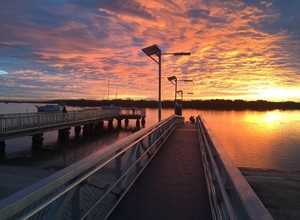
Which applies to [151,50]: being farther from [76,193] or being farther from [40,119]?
[76,193]

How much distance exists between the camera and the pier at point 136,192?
2730 millimetres

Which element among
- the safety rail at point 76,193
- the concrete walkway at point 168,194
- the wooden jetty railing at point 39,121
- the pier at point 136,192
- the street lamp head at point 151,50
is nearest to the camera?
the safety rail at point 76,193

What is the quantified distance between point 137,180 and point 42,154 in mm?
19981

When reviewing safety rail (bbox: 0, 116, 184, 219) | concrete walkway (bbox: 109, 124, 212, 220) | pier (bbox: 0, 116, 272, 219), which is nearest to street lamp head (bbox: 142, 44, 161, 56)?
pier (bbox: 0, 116, 272, 219)

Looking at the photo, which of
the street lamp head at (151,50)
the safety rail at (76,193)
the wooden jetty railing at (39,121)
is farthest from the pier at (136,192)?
the wooden jetty railing at (39,121)

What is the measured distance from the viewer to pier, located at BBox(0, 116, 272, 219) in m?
2.73

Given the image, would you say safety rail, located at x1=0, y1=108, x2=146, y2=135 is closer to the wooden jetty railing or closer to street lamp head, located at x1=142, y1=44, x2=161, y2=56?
the wooden jetty railing

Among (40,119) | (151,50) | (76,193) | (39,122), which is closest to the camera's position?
(76,193)

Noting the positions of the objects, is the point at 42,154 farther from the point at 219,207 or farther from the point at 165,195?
the point at 219,207

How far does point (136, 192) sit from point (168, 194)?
2.16 ft

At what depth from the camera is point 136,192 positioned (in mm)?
6695

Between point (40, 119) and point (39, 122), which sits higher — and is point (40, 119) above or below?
above

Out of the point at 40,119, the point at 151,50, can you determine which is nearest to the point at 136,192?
the point at 151,50

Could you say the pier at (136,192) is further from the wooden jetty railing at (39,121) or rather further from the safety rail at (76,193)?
the wooden jetty railing at (39,121)
